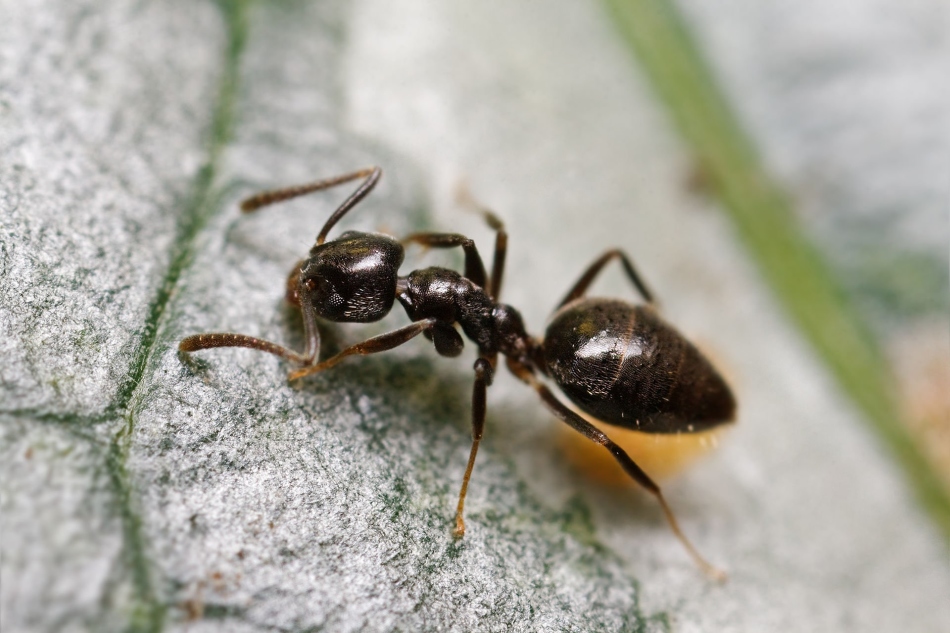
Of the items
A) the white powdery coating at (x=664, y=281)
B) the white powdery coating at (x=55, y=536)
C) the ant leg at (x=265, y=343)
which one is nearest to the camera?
the white powdery coating at (x=55, y=536)

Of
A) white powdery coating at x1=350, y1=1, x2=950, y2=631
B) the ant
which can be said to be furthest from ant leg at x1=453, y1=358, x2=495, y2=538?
white powdery coating at x1=350, y1=1, x2=950, y2=631

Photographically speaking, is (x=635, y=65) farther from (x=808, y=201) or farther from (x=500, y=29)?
(x=808, y=201)

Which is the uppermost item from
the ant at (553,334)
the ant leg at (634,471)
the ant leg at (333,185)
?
the ant leg at (333,185)

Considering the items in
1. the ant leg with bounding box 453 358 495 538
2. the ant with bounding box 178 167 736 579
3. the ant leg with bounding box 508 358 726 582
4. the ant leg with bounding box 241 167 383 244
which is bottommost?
the ant leg with bounding box 508 358 726 582

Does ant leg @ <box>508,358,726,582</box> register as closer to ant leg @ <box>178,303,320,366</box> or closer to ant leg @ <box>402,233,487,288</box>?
ant leg @ <box>402,233,487,288</box>

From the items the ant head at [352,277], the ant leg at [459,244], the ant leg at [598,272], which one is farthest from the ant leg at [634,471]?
the ant head at [352,277]

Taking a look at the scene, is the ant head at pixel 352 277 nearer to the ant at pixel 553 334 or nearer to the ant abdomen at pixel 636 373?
the ant at pixel 553 334
